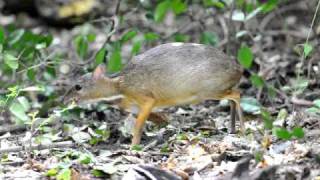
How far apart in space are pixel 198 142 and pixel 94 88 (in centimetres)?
125

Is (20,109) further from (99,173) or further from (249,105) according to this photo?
(249,105)

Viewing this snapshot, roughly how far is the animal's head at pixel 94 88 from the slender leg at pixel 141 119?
1.12 feet

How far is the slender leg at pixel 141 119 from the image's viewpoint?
18.9 feet

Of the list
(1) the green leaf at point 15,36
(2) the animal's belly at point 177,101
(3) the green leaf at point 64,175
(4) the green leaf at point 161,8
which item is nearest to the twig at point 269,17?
(4) the green leaf at point 161,8

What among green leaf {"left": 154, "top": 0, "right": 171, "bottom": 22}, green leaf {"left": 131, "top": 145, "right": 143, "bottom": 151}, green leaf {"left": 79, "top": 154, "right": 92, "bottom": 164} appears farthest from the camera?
green leaf {"left": 154, "top": 0, "right": 171, "bottom": 22}

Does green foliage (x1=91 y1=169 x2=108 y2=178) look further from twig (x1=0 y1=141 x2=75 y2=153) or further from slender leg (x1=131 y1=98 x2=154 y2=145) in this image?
slender leg (x1=131 y1=98 x2=154 y2=145)

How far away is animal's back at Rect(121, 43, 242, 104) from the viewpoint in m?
5.75

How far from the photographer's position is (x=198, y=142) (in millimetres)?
5402

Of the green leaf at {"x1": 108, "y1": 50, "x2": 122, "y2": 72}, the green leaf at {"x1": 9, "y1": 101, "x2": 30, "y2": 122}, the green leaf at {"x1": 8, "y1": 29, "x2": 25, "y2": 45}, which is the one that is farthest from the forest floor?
the green leaf at {"x1": 8, "y1": 29, "x2": 25, "y2": 45}

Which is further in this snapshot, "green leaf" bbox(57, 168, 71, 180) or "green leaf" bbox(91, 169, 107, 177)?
"green leaf" bbox(91, 169, 107, 177)

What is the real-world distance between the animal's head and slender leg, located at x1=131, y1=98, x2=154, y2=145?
34 centimetres

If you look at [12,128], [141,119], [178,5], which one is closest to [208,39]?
[178,5]

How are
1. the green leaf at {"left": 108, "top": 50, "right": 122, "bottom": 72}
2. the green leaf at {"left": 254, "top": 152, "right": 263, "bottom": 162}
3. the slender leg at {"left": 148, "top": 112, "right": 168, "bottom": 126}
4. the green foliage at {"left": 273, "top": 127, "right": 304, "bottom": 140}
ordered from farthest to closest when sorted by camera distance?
the green leaf at {"left": 108, "top": 50, "right": 122, "bottom": 72}, the slender leg at {"left": 148, "top": 112, "right": 168, "bottom": 126}, the green foliage at {"left": 273, "top": 127, "right": 304, "bottom": 140}, the green leaf at {"left": 254, "top": 152, "right": 263, "bottom": 162}

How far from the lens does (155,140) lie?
5754 mm
